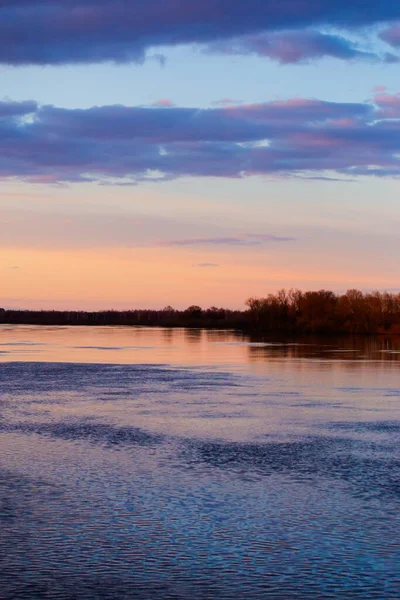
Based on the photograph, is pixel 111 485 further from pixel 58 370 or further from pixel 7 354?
pixel 7 354

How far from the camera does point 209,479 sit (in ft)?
33.5

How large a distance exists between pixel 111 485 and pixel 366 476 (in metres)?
3.37

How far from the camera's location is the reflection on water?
6.55m

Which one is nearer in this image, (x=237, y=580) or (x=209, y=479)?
(x=237, y=580)

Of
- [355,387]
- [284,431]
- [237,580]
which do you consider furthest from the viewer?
[355,387]

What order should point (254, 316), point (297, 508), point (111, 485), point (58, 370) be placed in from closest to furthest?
point (297, 508) → point (111, 485) → point (58, 370) → point (254, 316)

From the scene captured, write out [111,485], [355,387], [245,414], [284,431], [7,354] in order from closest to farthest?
[111,485] < [284,431] < [245,414] < [355,387] < [7,354]

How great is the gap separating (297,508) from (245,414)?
7.93 metres

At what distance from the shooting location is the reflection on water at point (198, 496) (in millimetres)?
6555

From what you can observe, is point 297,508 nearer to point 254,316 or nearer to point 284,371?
point 284,371

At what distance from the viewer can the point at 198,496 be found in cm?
928

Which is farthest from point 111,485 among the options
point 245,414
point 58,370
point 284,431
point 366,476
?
point 58,370

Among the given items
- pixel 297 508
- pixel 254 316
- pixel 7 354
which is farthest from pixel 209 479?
pixel 254 316

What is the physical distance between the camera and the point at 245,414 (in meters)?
16.8
